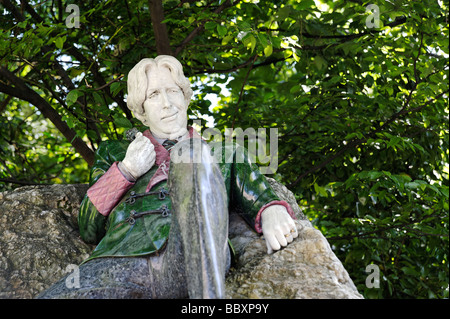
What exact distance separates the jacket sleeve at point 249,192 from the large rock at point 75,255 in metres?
0.11

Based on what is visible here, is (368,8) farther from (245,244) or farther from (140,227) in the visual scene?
(140,227)

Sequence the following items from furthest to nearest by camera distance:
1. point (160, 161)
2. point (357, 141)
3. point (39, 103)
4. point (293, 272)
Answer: point (357, 141)
point (39, 103)
point (160, 161)
point (293, 272)

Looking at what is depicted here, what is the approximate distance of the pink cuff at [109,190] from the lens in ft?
12.6

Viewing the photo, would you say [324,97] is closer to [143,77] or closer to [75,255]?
[143,77]

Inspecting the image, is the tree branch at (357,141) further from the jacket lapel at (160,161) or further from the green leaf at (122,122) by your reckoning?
the jacket lapel at (160,161)

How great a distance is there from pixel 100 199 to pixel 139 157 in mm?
307

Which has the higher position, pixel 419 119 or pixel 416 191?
pixel 419 119

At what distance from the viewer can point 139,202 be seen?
3775 mm

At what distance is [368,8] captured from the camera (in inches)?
201

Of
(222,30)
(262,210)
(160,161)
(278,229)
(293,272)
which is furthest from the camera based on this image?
(222,30)

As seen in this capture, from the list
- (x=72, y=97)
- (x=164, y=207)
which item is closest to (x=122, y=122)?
(x=72, y=97)

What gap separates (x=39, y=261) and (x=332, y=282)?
1.70m
